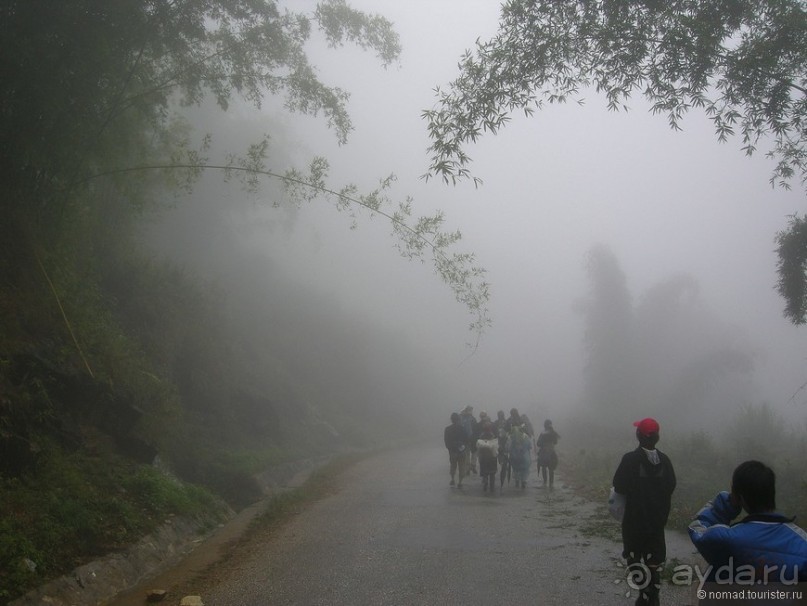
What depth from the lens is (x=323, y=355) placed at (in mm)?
35031

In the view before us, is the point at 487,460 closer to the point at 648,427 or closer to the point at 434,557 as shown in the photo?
the point at 434,557

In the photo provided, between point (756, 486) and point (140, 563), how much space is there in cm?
609

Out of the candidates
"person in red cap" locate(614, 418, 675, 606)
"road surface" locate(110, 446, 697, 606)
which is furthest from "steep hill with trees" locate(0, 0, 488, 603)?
"person in red cap" locate(614, 418, 675, 606)

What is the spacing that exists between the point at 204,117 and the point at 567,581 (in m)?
28.3

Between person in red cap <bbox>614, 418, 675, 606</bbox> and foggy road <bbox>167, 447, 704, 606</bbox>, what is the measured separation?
2.36ft

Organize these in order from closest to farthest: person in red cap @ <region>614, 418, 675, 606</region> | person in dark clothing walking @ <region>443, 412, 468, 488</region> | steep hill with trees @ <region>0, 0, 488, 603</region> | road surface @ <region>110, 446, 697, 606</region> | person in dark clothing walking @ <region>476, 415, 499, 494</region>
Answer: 1. person in red cap @ <region>614, 418, 675, 606</region>
2. road surface @ <region>110, 446, 697, 606</region>
3. steep hill with trees @ <region>0, 0, 488, 603</region>
4. person in dark clothing walking @ <region>476, 415, 499, 494</region>
5. person in dark clothing walking @ <region>443, 412, 468, 488</region>

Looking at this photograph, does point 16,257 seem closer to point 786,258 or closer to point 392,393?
point 786,258

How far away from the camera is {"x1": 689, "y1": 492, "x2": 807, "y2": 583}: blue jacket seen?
2.75 metres

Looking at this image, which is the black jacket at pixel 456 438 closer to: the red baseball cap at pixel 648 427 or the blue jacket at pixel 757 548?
the red baseball cap at pixel 648 427

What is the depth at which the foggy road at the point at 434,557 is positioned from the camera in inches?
221

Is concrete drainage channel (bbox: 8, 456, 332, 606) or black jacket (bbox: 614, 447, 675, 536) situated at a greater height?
black jacket (bbox: 614, 447, 675, 536)

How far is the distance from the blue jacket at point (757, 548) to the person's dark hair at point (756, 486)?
90mm

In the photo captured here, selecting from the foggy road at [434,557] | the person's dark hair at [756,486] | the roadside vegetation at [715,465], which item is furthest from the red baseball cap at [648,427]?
the roadside vegetation at [715,465]

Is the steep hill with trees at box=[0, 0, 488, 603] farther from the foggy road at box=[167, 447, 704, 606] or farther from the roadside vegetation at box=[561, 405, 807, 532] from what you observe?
the roadside vegetation at box=[561, 405, 807, 532]
